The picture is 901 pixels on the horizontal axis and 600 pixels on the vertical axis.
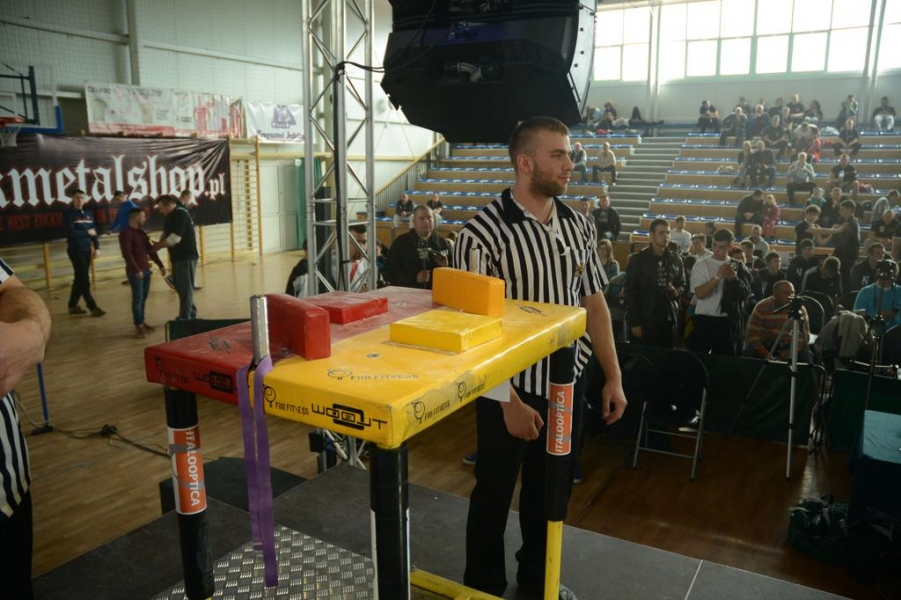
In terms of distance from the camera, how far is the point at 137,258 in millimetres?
8555

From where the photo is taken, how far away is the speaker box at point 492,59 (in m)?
2.89

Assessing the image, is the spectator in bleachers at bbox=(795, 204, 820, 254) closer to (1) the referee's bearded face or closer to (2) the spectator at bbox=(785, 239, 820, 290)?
(2) the spectator at bbox=(785, 239, 820, 290)

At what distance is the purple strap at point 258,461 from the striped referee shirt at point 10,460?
74 centimetres

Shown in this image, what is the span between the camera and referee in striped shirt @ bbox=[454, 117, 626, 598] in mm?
2248

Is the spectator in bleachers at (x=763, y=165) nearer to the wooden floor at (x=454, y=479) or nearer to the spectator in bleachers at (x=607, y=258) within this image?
the spectator in bleachers at (x=607, y=258)

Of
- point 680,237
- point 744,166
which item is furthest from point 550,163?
point 744,166

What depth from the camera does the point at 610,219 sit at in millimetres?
12492

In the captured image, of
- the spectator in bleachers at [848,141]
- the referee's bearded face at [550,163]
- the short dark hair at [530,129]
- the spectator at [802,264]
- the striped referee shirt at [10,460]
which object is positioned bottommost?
the spectator at [802,264]

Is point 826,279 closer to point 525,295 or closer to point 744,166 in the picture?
point 525,295

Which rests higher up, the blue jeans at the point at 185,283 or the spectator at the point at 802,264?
the spectator at the point at 802,264

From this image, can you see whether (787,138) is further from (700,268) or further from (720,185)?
(700,268)

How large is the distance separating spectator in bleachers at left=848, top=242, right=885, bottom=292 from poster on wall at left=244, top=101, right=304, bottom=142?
42.8 feet

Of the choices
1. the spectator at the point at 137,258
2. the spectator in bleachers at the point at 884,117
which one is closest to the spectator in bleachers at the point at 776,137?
the spectator in bleachers at the point at 884,117

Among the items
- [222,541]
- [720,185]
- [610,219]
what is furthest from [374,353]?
[720,185]
